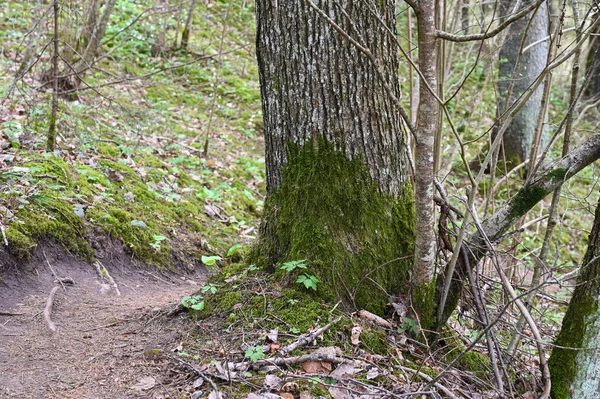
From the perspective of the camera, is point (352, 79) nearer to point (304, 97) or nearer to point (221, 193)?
point (304, 97)

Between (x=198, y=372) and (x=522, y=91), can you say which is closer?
(x=198, y=372)

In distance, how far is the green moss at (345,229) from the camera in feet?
10.1

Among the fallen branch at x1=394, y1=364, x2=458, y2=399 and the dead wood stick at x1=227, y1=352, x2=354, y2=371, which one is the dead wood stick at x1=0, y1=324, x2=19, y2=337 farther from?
the fallen branch at x1=394, y1=364, x2=458, y2=399

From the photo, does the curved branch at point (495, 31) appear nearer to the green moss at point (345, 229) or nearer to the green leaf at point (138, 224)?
the green moss at point (345, 229)

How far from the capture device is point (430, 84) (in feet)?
8.27

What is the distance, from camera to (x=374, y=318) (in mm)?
3008

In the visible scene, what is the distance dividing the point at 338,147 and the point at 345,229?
0.50 meters

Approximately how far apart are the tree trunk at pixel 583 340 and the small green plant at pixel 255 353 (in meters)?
1.55

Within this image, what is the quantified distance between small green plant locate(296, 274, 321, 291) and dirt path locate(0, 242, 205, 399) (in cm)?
75

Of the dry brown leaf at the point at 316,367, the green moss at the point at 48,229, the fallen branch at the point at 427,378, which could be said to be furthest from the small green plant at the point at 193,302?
the green moss at the point at 48,229

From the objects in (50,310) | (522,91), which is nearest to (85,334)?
(50,310)

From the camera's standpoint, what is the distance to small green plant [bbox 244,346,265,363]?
2.65 m

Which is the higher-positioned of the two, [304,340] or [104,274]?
[304,340]

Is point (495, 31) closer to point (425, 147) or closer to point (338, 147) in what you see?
point (425, 147)
